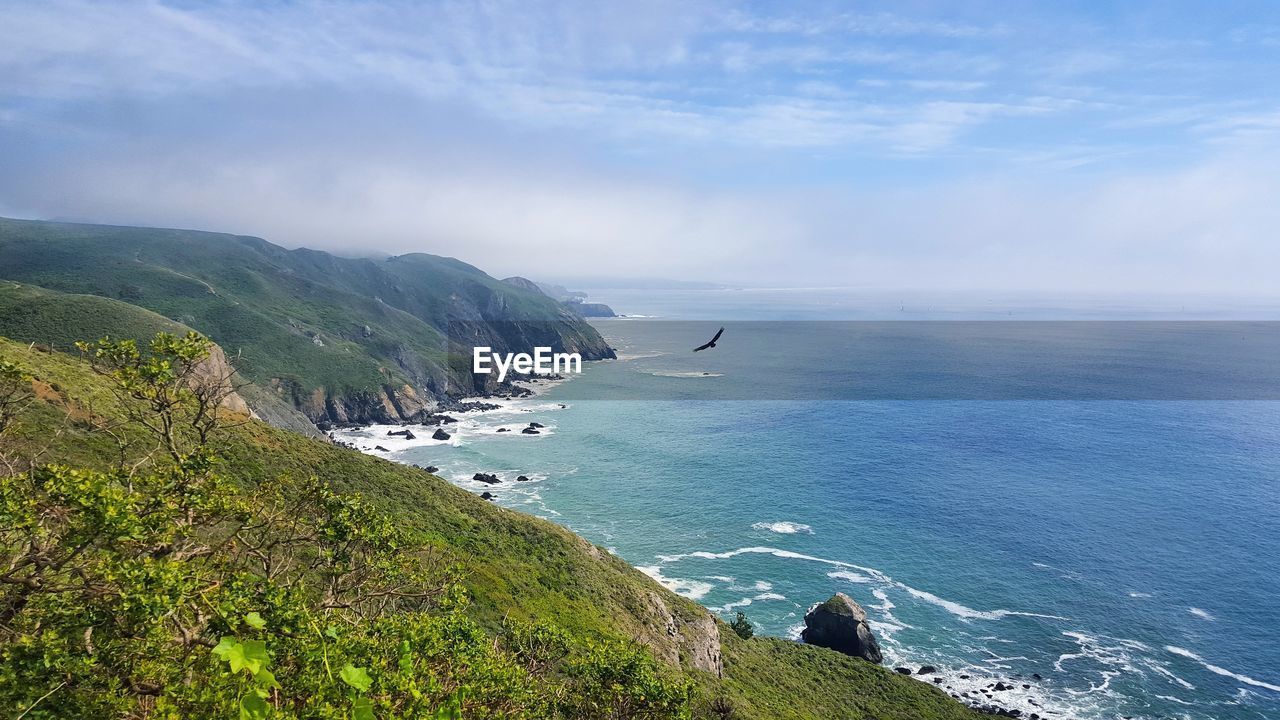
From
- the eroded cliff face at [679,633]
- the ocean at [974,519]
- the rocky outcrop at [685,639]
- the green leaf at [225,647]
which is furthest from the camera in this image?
the ocean at [974,519]

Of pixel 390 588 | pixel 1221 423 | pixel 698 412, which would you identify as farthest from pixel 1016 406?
pixel 390 588

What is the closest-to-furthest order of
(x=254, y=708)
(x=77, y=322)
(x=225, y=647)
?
(x=225, y=647), (x=254, y=708), (x=77, y=322)

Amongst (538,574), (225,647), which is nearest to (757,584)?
(538,574)

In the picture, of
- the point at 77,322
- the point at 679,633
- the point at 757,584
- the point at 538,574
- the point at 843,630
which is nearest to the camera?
the point at 679,633

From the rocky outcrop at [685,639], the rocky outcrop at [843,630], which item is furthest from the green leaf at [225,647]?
the rocky outcrop at [843,630]

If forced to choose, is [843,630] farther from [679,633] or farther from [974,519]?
[974,519]

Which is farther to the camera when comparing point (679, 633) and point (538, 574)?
point (538, 574)

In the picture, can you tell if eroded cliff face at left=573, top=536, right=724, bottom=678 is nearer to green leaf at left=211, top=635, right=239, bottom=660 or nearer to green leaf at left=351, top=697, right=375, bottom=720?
green leaf at left=351, top=697, right=375, bottom=720

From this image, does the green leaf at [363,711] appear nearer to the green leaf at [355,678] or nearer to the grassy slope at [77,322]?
the green leaf at [355,678]
